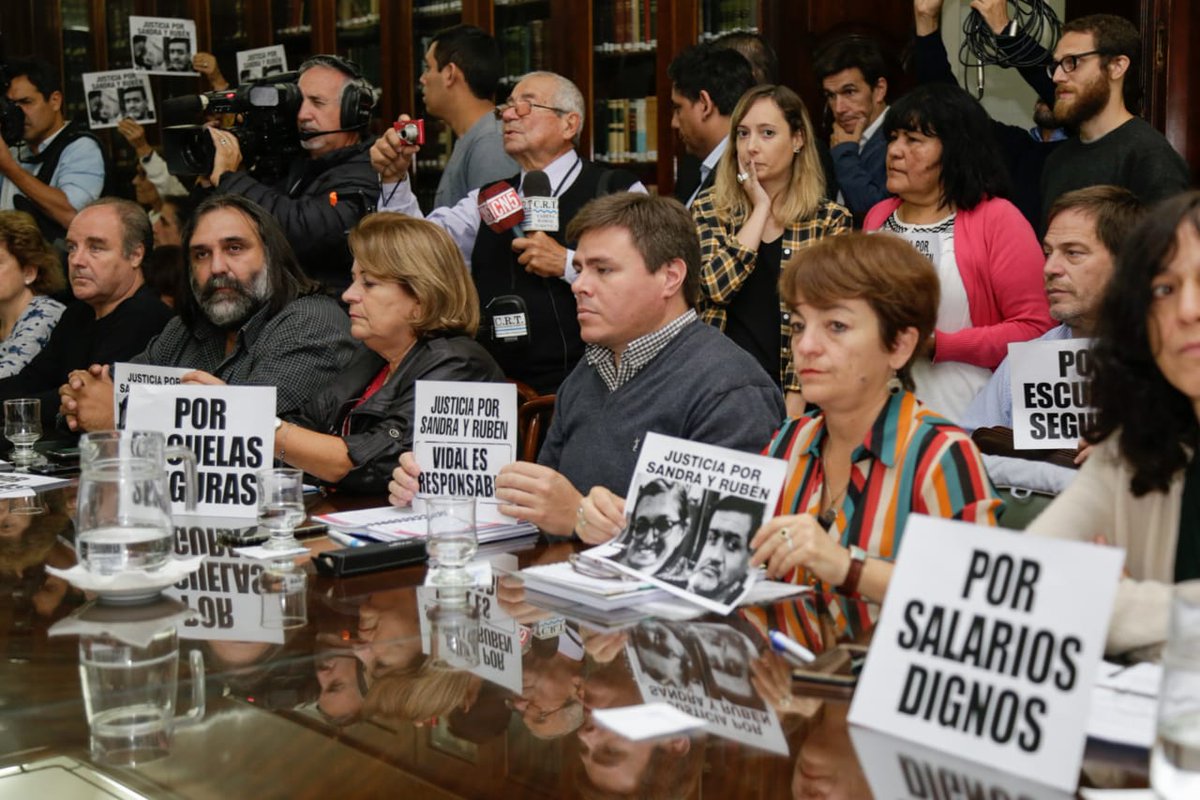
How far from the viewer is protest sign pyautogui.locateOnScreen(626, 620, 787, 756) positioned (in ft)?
4.61

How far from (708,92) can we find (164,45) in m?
3.80

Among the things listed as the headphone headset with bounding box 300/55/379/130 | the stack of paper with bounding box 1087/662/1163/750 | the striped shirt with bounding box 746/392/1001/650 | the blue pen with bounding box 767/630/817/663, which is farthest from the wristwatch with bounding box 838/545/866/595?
the headphone headset with bounding box 300/55/379/130

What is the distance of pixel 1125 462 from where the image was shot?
166cm

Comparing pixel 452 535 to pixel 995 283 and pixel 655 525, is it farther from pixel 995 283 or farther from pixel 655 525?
pixel 995 283

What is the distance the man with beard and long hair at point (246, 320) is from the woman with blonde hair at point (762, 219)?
1037 millimetres

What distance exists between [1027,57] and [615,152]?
1.82 metres

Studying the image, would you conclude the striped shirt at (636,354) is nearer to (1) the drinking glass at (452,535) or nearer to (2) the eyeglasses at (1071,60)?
(1) the drinking glass at (452,535)

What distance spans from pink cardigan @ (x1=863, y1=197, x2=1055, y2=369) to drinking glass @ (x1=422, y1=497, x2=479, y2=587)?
1.76 m

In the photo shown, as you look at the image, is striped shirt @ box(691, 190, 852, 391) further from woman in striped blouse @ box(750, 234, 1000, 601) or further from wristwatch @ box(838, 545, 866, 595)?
wristwatch @ box(838, 545, 866, 595)

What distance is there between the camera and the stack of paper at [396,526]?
242 cm

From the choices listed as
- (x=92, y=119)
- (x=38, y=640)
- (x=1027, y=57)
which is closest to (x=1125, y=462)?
(x=38, y=640)

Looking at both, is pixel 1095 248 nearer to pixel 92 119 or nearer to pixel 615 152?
pixel 615 152

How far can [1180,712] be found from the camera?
39.8 inches

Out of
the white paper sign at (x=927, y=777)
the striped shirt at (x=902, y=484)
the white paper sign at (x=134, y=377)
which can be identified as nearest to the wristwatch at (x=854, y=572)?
the striped shirt at (x=902, y=484)
